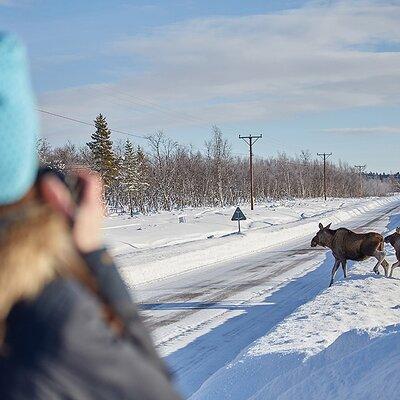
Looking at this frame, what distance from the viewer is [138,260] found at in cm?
2064

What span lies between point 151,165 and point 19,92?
314 feet

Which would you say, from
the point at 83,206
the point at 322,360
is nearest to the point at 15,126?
the point at 83,206


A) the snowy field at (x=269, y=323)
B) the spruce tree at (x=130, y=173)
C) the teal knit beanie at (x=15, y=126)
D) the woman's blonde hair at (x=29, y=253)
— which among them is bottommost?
the snowy field at (x=269, y=323)

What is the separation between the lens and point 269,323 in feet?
38.7

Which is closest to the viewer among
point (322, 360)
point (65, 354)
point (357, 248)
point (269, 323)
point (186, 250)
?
point (65, 354)

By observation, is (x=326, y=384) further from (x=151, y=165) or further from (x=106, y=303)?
(x=151, y=165)

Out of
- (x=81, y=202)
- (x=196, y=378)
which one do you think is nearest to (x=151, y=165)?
(x=196, y=378)

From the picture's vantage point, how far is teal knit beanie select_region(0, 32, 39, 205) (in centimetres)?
114

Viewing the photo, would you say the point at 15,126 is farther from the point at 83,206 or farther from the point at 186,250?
the point at 186,250

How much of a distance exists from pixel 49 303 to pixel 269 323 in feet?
36.1

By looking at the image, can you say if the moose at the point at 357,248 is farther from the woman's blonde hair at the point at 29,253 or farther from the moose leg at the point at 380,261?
the woman's blonde hair at the point at 29,253

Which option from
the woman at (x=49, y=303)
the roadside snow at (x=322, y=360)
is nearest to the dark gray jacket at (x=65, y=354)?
the woman at (x=49, y=303)

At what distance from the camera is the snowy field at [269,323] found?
22.5ft

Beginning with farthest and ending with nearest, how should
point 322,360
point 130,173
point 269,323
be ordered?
A: point 130,173
point 269,323
point 322,360
